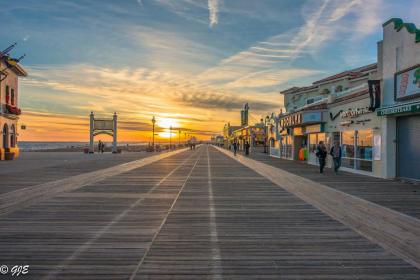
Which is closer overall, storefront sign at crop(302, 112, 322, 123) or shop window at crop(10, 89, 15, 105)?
storefront sign at crop(302, 112, 322, 123)

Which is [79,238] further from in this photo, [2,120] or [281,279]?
[2,120]

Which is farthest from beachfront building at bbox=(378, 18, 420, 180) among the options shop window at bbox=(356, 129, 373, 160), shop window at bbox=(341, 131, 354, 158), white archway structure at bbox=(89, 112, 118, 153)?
white archway structure at bbox=(89, 112, 118, 153)

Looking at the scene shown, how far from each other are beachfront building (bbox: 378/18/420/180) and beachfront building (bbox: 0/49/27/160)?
2876cm

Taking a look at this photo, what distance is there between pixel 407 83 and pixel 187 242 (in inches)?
508

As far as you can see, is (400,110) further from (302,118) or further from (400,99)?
(302,118)

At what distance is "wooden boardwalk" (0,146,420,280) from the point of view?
4.82m

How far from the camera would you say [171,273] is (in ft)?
15.5

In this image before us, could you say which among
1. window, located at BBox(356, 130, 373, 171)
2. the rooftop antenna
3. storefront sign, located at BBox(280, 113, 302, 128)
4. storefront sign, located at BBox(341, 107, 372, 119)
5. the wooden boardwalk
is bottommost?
the wooden boardwalk

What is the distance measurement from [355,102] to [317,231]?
48.3 ft

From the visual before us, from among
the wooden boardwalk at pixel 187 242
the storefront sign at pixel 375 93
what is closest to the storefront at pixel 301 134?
the storefront sign at pixel 375 93

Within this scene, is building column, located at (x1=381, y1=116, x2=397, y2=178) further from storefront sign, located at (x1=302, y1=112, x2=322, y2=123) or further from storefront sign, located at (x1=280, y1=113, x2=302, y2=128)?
storefront sign, located at (x1=280, y1=113, x2=302, y2=128)

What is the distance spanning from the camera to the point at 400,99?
14922mm

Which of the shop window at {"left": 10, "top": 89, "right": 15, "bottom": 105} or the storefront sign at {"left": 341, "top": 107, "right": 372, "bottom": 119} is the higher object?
the shop window at {"left": 10, "top": 89, "right": 15, "bottom": 105}

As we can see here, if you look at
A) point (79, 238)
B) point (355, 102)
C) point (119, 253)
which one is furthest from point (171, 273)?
point (355, 102)
